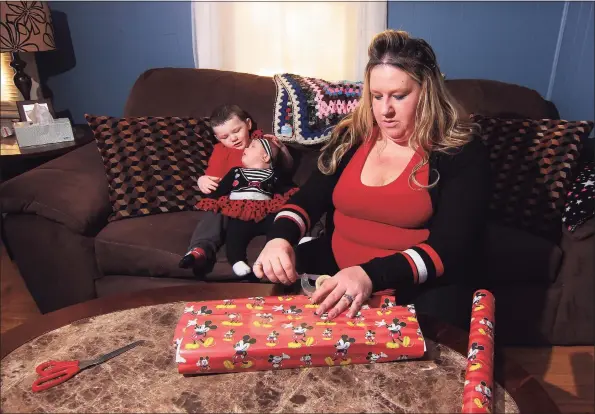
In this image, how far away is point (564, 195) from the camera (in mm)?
1777

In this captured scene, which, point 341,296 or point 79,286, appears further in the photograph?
point 79,286

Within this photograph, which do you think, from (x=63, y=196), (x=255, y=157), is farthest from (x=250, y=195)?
(x=63, y=196)

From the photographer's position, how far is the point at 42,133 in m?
2.30

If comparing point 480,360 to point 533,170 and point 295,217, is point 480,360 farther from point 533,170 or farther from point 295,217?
point 533,170

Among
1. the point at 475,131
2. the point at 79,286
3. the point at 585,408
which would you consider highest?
the point at 475,131

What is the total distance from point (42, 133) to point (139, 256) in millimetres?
955

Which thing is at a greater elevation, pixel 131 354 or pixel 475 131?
pixel 475 131

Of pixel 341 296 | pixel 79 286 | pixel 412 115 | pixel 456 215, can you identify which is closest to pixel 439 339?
pixel 341 296

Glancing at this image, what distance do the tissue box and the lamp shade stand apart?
14.0 inches

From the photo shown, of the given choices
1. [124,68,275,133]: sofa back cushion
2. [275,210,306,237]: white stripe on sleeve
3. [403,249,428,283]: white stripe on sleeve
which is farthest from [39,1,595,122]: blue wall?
[403,249,428,283]: white stripe on sleeve

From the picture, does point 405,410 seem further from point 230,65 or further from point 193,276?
point 230,65

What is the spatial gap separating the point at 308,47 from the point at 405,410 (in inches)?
83.2

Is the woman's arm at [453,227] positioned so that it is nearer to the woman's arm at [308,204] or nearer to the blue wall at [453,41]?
the woman's arm at [308,204]

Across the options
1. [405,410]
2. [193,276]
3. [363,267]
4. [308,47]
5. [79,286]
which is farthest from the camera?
[308,47]
